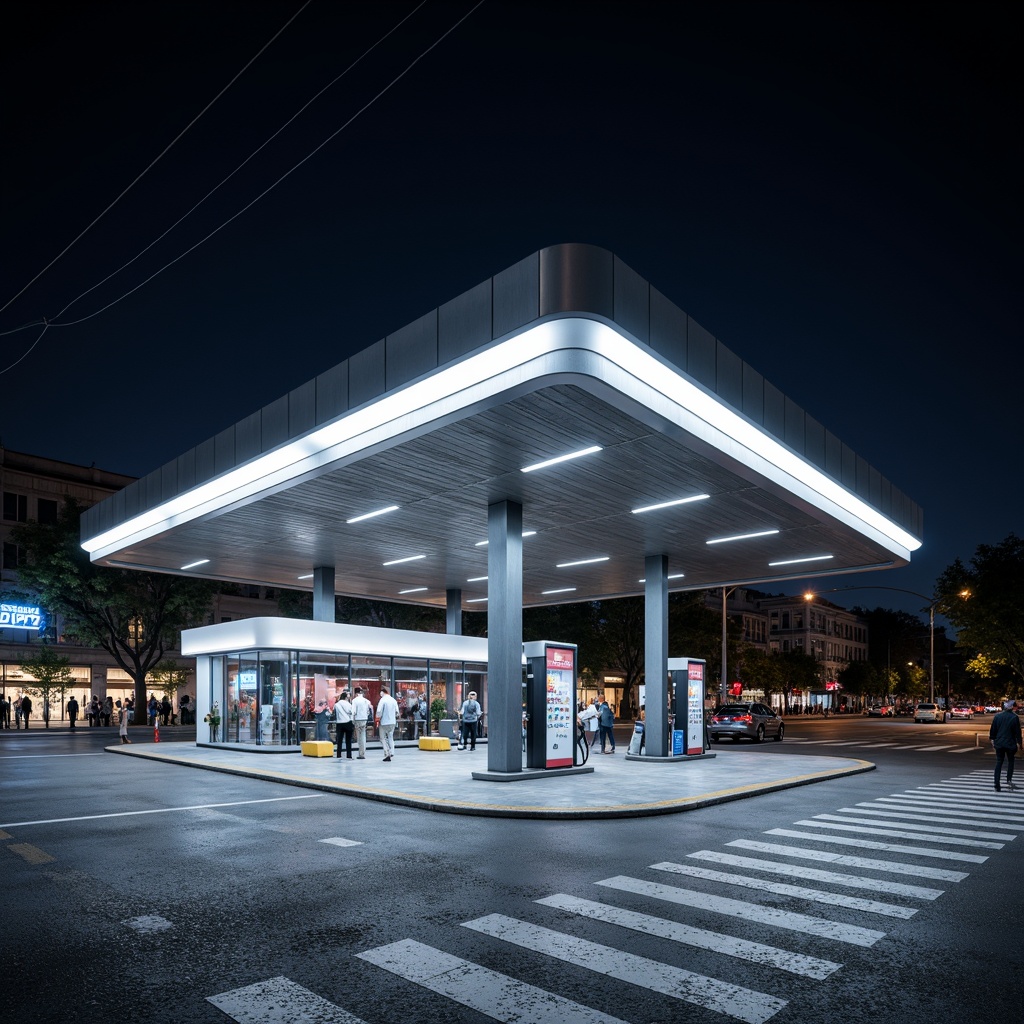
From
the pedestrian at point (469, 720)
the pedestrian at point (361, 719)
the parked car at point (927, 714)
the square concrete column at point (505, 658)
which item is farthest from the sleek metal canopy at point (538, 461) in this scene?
the parked car at point (927, 714)

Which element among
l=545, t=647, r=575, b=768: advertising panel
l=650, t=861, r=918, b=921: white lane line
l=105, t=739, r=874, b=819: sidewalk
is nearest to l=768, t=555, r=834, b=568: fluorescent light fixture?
l=105, t=739, r=874, b=819: sidewalk

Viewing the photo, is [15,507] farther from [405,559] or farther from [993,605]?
[993,605]

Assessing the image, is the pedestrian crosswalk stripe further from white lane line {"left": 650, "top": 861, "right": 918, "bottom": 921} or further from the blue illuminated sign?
the blue illuminated sign

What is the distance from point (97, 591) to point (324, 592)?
19227 millimetres

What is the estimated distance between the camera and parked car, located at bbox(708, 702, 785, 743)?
37375mm

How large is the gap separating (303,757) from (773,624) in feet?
367

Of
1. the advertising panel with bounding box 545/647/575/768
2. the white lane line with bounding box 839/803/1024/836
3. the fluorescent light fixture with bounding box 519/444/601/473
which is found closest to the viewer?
the white lane line with bounding box 839/803/1024/836

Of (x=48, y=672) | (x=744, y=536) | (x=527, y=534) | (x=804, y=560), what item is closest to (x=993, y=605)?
(x=804, y=560)

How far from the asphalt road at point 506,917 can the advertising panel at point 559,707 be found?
5.86 meters

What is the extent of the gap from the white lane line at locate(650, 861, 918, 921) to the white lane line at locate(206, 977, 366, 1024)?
15.4 ft

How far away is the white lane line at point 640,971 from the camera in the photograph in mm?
5285

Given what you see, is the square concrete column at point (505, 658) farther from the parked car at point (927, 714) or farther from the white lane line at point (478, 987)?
the parked car at point (927, 714)

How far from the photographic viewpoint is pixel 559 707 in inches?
758

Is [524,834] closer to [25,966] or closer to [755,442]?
[25,966]
